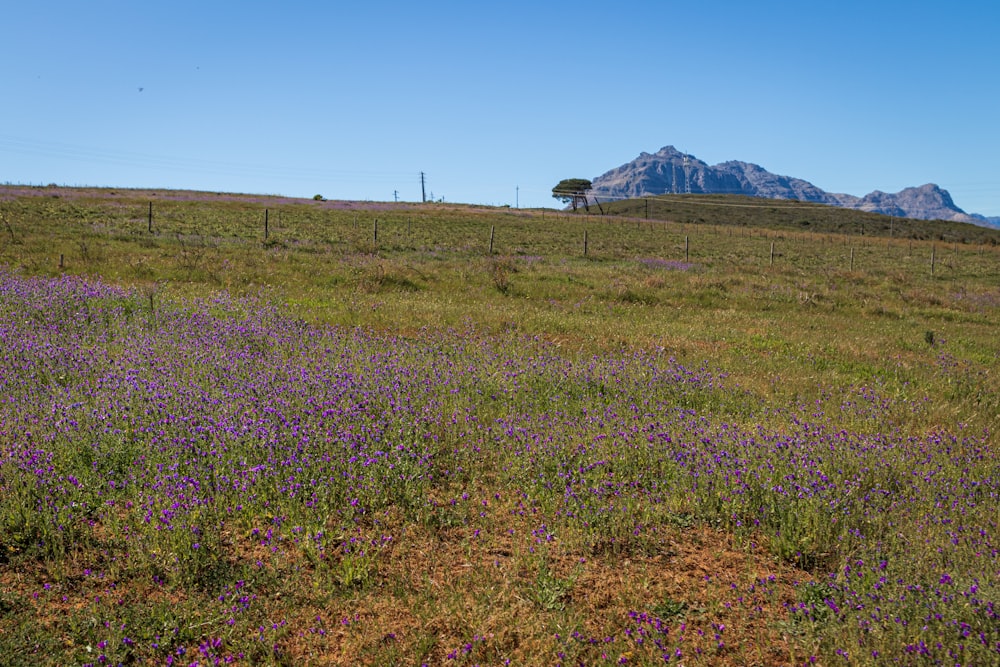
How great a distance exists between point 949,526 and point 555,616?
3347 mm

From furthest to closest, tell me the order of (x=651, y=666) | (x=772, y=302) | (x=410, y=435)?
(x=772, y=302), (x=410, y=435), (x=651, y=666)

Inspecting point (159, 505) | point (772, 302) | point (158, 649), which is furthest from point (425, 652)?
point (772, 302)

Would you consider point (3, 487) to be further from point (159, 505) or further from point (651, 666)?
point (651, 666)

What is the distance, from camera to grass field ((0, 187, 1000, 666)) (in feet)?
11.8

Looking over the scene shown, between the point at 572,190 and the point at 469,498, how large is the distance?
111 metres

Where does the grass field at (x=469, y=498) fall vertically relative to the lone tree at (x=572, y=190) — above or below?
below

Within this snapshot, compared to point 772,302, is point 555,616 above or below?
below

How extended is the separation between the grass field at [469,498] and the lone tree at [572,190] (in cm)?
10164

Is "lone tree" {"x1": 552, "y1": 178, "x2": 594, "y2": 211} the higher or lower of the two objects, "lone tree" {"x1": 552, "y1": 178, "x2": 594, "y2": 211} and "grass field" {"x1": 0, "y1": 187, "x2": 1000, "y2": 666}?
the higher

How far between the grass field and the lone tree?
10164 cm

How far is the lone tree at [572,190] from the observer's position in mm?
109875

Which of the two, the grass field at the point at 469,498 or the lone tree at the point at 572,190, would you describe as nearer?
the grass field at the point at 469,498

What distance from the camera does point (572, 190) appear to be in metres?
112

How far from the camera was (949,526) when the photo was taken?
4.73 m
